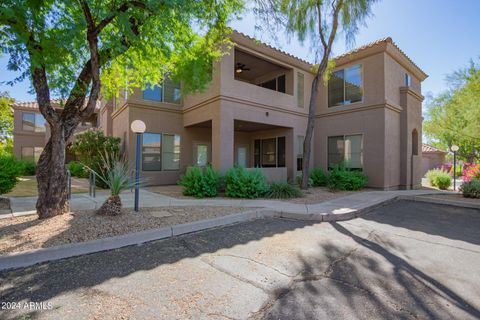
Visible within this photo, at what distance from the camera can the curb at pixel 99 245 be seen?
3.49 meters

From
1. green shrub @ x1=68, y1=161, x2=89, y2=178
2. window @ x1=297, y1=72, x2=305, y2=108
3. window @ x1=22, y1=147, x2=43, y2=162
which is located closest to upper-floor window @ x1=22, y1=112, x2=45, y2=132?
window @ x1=22, y1=147, x2=43, y2=162

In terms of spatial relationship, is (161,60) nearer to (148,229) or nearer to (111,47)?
(111,47)

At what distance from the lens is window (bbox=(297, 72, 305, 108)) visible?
13101mm

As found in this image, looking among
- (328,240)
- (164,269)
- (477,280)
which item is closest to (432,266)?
(477,280)

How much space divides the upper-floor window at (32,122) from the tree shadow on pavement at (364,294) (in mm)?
27705

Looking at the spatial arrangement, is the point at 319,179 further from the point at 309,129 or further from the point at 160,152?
the point at 160,152

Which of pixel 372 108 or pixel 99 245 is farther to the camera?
pixel 372 108

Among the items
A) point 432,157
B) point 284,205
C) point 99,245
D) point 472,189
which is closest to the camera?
point 99,245

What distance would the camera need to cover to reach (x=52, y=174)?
5117mm

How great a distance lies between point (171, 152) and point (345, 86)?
9865 millimetres

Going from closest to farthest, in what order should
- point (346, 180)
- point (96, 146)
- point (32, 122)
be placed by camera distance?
point (346, 180) → point (96, 146) → point (32, 122)

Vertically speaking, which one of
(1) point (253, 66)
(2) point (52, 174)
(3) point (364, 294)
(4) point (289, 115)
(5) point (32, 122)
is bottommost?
(3) point (364, 294)

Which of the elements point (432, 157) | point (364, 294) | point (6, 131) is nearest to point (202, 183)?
point (364, 294)

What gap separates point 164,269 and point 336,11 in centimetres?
1107
